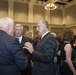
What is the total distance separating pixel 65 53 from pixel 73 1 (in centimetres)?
942

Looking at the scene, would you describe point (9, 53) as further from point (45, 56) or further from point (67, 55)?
point (67, 55)

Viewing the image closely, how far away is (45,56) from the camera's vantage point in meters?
2.21

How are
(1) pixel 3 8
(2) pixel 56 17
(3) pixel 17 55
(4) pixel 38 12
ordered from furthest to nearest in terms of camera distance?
(2) pixel 56 17 < (4) pixel 38 12 < (1) pixel 3 8 < (3) pixel 17 55

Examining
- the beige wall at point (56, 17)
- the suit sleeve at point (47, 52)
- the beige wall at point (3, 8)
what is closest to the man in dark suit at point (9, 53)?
the suit sleeve at point (47, 52)

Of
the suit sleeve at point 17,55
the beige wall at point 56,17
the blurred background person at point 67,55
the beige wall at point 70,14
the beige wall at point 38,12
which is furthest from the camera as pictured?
the beige wall at point 56,17

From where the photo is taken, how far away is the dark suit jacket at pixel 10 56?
1.86m

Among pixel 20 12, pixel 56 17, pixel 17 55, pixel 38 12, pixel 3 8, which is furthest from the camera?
pixel 56 17

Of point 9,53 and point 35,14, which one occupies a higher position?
point 35,14

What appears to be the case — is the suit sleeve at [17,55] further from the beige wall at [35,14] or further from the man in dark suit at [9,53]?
the beige wall at [35,14]

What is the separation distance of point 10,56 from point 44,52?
54cm

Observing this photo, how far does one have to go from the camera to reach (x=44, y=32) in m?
2.43

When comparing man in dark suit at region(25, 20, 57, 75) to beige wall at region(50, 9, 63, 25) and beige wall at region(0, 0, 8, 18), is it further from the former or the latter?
beige wall at region(50, 9, 63, 25)

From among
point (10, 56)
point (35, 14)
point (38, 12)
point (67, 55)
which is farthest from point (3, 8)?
point (10, 56)

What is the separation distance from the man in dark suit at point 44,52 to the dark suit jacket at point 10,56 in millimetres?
357
